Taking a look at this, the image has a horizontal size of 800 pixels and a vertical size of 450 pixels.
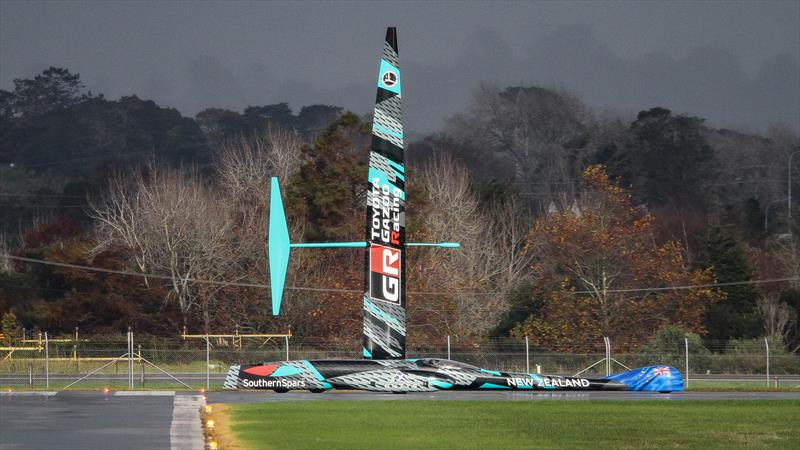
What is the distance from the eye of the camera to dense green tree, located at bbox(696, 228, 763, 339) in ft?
212

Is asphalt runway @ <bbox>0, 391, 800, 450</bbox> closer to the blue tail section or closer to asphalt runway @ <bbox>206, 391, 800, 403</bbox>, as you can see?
asphalt runway @ <bbox>206, 391, 800, 403</bbox>

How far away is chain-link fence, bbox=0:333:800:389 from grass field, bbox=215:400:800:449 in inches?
591

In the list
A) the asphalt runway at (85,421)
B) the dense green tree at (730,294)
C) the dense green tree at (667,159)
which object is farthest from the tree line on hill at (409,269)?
the dense green tree at (667,159)

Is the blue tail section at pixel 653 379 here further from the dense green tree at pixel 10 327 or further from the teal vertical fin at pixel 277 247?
the dense green tree at pixel 10 327

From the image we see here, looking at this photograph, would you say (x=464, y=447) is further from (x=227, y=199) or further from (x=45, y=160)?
(x=45, y=160)

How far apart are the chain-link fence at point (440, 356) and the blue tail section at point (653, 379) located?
487 inches

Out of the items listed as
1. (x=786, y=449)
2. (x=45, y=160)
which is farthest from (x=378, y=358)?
(x=45, y=160)

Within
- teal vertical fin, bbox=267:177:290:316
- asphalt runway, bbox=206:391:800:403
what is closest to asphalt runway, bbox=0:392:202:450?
asphalt runway, bbox=206:391:800:403

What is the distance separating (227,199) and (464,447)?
197ft

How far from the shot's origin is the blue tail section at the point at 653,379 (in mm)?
33969

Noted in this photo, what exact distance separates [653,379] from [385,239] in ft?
26.2

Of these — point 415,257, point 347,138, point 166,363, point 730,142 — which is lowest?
point 166,363

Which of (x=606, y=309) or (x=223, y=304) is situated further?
(x=223, y=304)

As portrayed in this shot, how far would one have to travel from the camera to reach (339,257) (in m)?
67.7
